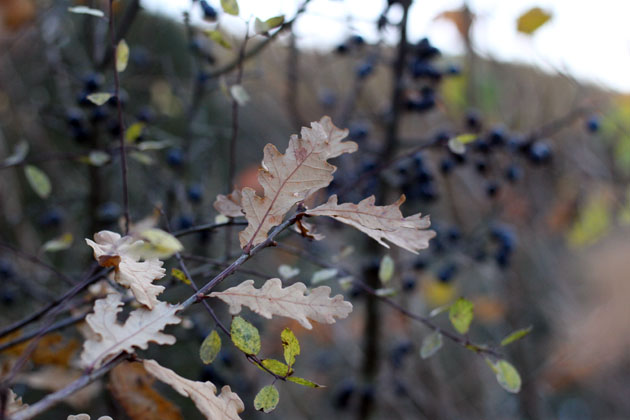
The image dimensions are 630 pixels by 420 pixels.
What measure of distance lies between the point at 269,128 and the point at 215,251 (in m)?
0.89

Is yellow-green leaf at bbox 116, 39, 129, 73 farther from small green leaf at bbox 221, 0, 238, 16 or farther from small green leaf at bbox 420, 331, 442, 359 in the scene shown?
small green leaf at bbox 420, 331, 442, 359

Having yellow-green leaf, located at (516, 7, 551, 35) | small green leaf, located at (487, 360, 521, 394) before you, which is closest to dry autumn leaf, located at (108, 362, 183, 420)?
small green leaf, located at (487, 360, 521, 394)

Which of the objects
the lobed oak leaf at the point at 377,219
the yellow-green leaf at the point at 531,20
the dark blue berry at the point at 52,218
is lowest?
the dark blue berry at the point at 52,218

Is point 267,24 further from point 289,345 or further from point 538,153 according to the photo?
point 538,153

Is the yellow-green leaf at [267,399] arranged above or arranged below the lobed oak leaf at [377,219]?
below

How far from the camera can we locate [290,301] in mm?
642

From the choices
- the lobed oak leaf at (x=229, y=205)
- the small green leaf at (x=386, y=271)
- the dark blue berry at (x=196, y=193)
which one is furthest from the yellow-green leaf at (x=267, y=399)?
the dark blue berry at (x=196, y=193)

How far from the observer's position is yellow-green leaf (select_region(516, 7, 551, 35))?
1549 mm

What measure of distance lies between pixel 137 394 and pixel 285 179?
1.48 ft

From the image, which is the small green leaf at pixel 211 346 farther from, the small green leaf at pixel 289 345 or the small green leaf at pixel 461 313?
the small green leaf at pixel 461 313

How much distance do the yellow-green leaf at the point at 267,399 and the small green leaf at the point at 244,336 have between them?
0.05 meters

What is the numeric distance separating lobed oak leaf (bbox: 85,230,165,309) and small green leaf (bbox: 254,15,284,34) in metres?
0.43

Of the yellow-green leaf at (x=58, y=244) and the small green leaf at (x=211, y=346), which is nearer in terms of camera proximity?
the small green leaf at (x=211, y=346)

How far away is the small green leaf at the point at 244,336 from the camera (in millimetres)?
651
